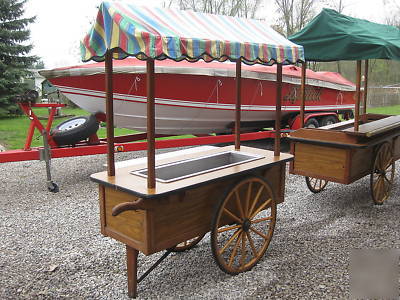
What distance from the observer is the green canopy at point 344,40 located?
456 cm

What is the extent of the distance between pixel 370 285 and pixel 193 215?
1.57 metres

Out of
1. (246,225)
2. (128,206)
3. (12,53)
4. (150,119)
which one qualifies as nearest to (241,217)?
(246,225)

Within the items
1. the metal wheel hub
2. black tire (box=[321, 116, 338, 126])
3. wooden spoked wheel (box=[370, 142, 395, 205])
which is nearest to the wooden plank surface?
the metal wheel hub

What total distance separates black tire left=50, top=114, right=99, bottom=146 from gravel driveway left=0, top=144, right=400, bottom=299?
0.74 metres

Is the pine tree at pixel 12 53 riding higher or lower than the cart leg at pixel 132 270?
higher

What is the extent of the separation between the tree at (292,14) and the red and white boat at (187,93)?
13.7 meters

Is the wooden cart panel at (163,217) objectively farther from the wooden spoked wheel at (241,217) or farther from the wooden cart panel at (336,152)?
the wooden cart panel at (336,152)

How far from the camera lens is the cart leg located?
9.25ft

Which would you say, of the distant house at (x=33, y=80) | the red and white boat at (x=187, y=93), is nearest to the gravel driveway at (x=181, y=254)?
the red and white boat at (x=187, y=93)

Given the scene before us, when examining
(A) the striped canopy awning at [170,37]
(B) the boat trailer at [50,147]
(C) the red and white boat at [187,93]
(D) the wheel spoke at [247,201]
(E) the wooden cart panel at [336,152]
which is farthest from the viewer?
(C) the red and white boat at [187,93]

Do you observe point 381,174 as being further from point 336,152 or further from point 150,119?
point 150,119

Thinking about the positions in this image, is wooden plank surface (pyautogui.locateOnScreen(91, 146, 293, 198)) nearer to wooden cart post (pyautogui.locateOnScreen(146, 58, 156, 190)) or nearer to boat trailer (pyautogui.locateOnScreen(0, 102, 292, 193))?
wooden cart post (pyautogui.locateOnScreen(146, 58, 156, 190))

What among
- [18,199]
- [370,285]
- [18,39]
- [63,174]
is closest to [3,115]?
[18,39]

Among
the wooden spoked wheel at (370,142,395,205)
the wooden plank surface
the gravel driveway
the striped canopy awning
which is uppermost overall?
the striped canopy awning
